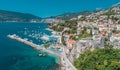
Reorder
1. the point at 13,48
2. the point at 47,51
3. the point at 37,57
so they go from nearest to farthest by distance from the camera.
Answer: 1. the point at 37,57
2. the point at 47,51
3. the point at 13,48

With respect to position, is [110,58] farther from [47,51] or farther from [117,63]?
[47,51]

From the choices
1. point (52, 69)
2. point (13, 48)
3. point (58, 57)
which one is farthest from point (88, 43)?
point (13, 48)

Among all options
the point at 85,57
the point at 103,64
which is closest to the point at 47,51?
the point at 85,57

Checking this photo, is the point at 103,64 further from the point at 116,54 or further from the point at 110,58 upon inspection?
the point at 116,54

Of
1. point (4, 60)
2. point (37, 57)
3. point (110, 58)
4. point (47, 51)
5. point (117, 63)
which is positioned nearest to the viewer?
point (117, 63)

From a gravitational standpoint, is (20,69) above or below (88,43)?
below

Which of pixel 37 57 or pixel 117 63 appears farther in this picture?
pixel 37 57
